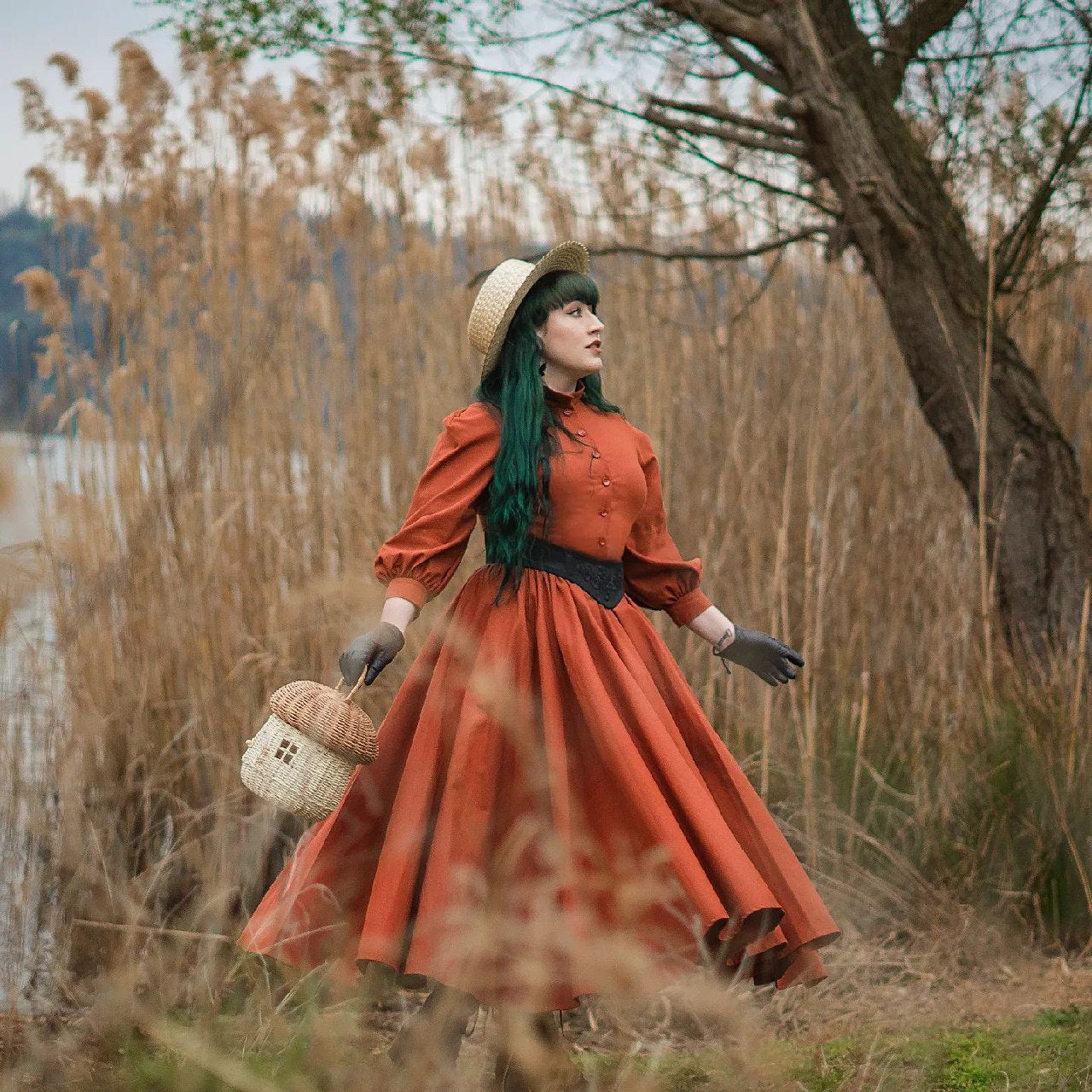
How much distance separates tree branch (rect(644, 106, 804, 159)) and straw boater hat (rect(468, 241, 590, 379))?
1.30 metres

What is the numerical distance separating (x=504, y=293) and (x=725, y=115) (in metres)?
1.57

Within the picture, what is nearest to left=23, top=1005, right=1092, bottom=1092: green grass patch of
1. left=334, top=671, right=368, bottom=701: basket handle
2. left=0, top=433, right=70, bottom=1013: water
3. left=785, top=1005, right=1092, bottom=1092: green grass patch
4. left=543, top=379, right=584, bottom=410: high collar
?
left=785, top=1005, right=1092, bottom=1092: green grass patch

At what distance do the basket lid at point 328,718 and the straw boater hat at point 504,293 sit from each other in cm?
58

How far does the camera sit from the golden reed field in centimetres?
296

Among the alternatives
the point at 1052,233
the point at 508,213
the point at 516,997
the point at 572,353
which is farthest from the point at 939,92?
the point at 516,997

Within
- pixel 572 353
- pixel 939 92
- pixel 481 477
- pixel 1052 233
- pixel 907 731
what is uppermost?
pixel 939 92

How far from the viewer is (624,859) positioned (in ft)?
6.17

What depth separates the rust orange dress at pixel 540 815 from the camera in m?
1.82

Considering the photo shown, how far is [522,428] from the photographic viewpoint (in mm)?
2045

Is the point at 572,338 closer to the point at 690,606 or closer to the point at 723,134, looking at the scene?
the point at 690,606

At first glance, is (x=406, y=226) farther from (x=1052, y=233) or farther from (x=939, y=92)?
(x=1052, y=233)

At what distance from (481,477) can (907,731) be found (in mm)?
1866

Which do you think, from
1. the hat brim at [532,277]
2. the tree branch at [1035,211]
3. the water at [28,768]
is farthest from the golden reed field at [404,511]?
the hat brim at [532,277]

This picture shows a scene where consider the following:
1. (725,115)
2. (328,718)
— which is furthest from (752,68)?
(328,718)
